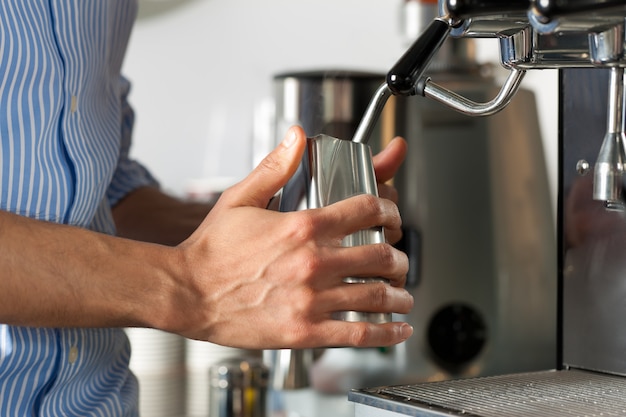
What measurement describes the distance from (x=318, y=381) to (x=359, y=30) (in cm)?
71

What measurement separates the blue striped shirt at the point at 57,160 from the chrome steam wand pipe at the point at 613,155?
374 mm

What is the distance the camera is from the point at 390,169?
0.71 metres

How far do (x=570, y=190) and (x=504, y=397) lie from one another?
188 mm

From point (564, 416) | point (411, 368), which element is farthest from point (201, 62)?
point (564, 416)

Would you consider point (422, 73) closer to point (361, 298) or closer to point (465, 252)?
point (361, 298)

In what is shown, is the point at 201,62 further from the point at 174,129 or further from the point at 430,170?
the point at 430,170

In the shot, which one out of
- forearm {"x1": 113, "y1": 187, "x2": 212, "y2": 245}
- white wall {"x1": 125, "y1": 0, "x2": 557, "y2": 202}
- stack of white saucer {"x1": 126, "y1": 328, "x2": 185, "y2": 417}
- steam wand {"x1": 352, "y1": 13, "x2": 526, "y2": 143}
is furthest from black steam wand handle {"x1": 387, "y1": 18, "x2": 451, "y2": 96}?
white wall {"x1": 125, "y1": 0, "x2": 557, "y2": 202}

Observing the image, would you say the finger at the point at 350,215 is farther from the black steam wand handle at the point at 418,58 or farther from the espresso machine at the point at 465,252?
the espresso machine at the point at 465,252

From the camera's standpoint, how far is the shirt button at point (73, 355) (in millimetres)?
695

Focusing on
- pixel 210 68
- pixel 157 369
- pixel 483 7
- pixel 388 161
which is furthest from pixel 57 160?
pixel 210 68

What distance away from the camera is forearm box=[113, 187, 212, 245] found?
907 mm

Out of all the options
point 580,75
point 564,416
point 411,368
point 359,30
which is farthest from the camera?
point 359,30

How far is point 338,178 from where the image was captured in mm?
576

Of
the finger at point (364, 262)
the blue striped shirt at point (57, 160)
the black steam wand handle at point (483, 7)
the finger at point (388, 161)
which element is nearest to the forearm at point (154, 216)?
the blue striped shirt at point (57, 160)
